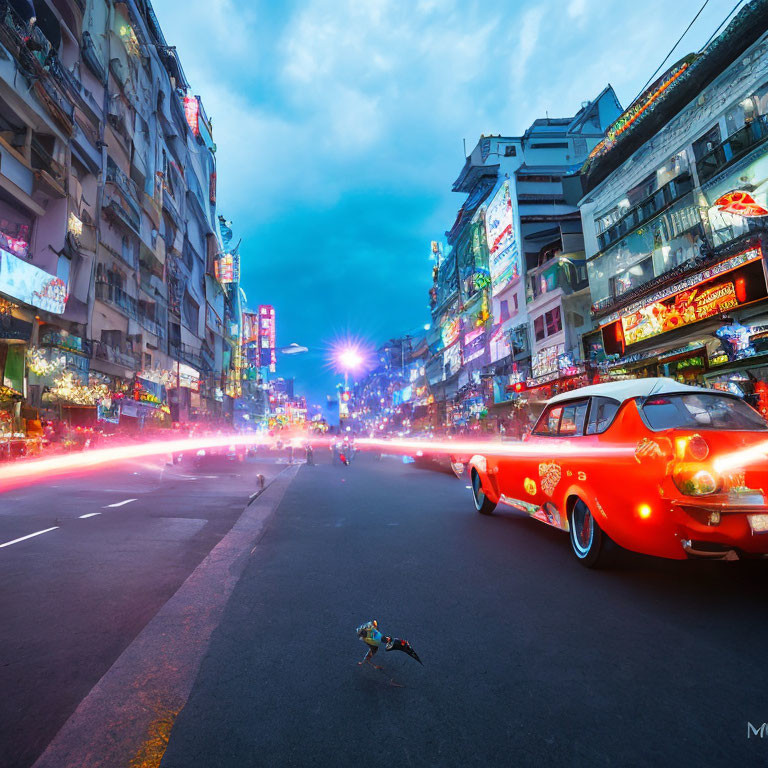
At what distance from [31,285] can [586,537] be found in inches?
944

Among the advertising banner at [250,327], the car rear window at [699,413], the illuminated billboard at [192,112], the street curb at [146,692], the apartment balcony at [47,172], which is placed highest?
the illuminated billboard at [192,112]

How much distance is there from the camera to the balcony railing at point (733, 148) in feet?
50.2

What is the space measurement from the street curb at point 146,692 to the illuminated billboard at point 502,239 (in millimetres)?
34630

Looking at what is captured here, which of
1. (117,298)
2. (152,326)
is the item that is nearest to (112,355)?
(117,298)

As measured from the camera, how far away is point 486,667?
111 inches

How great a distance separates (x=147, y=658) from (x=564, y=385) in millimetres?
27142

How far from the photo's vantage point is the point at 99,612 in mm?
3863

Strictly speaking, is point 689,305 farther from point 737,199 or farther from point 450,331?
point 450,331

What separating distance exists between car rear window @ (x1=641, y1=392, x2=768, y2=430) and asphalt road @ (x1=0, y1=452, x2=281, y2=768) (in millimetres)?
4984

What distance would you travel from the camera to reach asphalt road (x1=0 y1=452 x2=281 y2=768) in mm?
2543

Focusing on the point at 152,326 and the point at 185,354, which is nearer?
the point at 152,326

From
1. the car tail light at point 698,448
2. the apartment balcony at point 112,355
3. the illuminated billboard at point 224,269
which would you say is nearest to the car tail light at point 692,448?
the car tail light at point 698,448

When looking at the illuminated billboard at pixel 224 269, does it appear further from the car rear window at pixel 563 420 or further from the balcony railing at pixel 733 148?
the car rear window at pixel 563 420

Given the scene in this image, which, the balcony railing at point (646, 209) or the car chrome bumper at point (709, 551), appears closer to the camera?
the car chrome bumper at point (709, 551)
